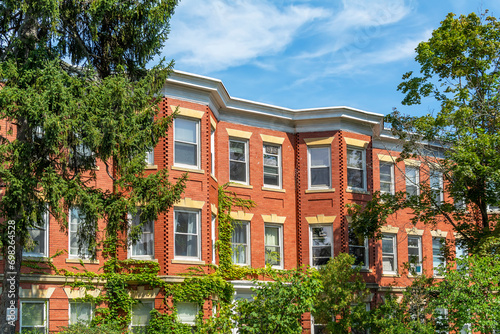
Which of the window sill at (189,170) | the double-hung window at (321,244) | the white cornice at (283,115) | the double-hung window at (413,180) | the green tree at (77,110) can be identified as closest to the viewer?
the green tree at (77,110)

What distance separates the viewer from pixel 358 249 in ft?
99.0

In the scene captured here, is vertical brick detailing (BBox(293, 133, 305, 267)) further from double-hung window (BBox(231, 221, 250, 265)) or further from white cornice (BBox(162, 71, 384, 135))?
double-hung window (BBox(231, 221, 250, 265))

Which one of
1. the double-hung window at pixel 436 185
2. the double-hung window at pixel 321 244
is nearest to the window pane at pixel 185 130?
the double-hung window at pixel 321 244

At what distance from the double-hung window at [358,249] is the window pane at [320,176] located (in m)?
2.48

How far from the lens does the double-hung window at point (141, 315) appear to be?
2350 cm

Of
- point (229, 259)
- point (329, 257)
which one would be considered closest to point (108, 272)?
point (229, 259)

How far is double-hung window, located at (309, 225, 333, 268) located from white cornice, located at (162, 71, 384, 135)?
458 centimetres

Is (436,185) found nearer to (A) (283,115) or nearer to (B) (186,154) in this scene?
(A) (283,115)

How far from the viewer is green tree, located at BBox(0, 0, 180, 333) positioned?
55.1ft

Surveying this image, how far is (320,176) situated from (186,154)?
295 inches

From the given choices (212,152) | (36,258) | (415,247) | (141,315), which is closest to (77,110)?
(36,258)

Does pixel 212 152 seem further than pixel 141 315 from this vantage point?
Yes

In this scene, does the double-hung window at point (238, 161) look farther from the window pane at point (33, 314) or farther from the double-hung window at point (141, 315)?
the window pane at point (33, 314)

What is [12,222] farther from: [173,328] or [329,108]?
[329,108]
